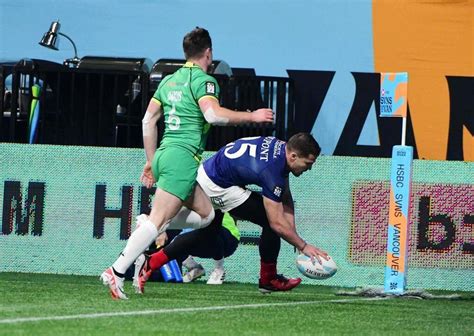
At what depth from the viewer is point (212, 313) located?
7.83 meters

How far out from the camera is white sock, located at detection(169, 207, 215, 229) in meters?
9.36

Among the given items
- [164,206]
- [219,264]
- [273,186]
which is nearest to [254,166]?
[273,186]

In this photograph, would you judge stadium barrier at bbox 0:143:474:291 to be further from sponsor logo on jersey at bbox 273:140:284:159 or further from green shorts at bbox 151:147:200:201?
green shorts at bbox 151:147:200:201

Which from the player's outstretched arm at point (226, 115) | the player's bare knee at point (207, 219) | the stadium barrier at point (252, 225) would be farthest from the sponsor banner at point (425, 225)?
the player's outstretched arm at point (226, 115)

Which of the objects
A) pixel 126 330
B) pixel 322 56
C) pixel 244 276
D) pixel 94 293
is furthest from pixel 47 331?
pixel 322 56

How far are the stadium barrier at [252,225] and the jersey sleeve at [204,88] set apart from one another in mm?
3729

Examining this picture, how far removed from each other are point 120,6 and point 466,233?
4.77 meters

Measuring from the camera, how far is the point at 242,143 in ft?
32.3

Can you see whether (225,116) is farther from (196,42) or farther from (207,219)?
(207,219)

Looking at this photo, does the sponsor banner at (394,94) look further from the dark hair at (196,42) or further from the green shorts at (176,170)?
the green shorts at (176,170)

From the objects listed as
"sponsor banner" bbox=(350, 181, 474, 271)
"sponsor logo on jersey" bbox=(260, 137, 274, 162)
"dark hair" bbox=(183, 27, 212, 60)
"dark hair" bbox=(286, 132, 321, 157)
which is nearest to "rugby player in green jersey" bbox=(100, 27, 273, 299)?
"dark hair" bbox=(183, 27, 212, 60)

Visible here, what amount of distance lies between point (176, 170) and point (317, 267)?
58.6 inches

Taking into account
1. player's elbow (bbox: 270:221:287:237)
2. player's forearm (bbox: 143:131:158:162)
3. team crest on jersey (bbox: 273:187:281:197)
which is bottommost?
player's elbow (bbox: 270:221:287:237)

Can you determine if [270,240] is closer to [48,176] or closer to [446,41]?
[48,176]
